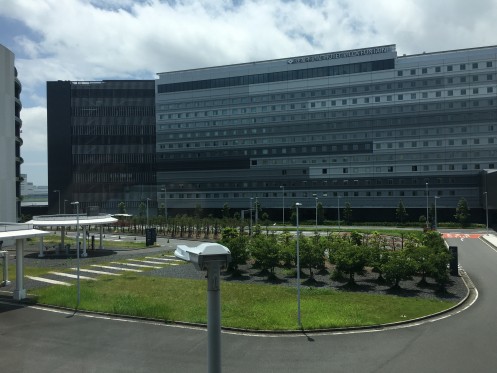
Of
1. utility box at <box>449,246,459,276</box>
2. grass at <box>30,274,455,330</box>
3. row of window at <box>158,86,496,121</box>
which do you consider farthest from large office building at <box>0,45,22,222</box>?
utility box at <box>449,246,459,276</box>

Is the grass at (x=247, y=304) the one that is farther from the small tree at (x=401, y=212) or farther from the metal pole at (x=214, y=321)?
the small tree at (x=401, y=212)

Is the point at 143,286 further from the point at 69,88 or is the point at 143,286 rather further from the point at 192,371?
the point at 69,88

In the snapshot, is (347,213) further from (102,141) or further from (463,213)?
(102,141)

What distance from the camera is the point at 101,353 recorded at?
14.3 metres

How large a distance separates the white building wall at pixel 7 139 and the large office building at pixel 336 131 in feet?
144

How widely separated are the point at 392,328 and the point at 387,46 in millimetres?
74714

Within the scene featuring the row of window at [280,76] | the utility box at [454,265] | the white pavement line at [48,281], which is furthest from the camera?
the row of window at [280,76]

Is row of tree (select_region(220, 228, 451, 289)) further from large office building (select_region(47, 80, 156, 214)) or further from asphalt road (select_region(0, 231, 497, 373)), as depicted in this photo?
large office building (select_region(47, 80, 156, 214))

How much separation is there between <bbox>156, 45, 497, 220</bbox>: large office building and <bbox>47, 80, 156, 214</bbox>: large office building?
210 inches

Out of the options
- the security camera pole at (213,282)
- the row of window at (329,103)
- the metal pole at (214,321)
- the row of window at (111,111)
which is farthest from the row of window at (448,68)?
the metal pole at (214,321)

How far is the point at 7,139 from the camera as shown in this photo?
54844mm

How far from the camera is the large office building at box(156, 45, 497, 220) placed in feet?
251

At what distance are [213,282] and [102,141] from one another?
4026 inches

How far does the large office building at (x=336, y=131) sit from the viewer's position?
76.4 meters
